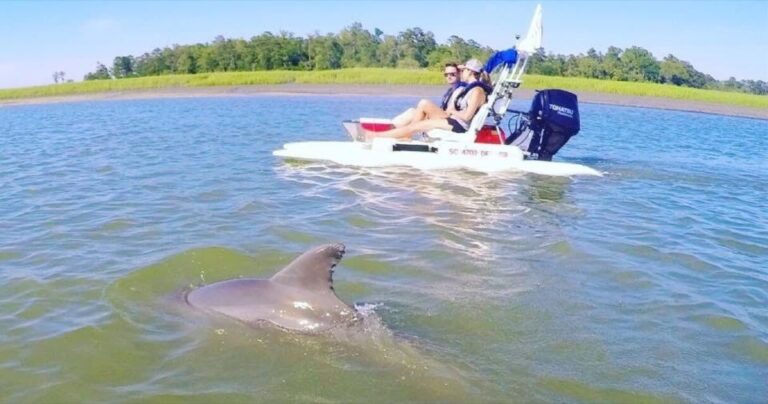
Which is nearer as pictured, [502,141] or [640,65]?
[502,141]

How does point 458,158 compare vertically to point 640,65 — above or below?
below

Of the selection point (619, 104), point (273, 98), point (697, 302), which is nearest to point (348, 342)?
point (697, 302)

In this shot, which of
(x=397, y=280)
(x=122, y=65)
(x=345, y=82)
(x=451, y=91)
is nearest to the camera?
(x=397, y=280)

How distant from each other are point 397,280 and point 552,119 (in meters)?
7.71

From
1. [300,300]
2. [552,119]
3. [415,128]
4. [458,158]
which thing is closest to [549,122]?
[552,119]

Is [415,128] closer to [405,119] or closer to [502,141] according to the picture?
[405,119]

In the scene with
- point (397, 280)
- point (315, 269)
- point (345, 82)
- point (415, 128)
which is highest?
point (345, 82)

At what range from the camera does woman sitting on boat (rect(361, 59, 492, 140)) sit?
45.6 feet

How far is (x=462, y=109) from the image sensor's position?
14266 mm

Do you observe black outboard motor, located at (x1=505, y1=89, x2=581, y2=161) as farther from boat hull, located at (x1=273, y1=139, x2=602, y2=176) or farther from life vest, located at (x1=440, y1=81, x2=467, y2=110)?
life vest, located at (x1=440, y1=81, x2=467, y2=110)

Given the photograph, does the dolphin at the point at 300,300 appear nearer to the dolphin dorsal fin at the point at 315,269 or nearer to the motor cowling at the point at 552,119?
the dolphin dorsal fin at the point at 315,269

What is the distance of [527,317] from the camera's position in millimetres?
6488

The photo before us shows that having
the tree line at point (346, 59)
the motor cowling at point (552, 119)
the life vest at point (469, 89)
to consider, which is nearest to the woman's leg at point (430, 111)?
the life vest at point (469, 89)

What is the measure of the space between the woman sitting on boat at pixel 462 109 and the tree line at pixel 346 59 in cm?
4405
